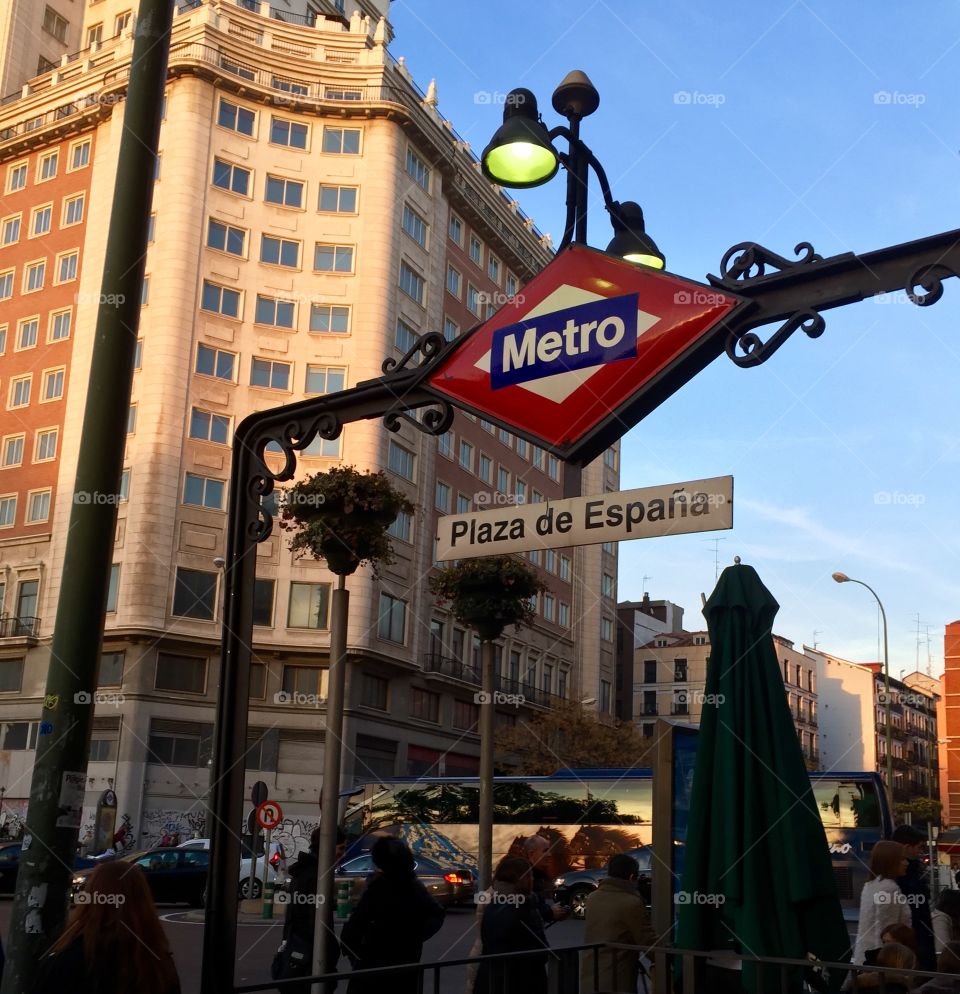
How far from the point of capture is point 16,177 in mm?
55781

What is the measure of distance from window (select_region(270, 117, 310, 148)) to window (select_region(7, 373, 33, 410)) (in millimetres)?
14783

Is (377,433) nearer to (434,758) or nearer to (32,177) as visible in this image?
(434,758)

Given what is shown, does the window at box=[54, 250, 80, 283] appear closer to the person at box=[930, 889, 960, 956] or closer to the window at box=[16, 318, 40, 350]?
the window at box=[16, 318, 40, 350]

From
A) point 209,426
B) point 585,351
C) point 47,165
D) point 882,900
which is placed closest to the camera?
point 585,351

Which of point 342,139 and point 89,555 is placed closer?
point 89,555

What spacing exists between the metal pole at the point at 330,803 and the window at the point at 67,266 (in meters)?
45.1

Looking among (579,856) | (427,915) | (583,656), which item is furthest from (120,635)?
(427,915)

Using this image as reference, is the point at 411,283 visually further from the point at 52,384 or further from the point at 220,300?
the point at 52,384

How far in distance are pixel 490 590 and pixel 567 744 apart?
4561cm

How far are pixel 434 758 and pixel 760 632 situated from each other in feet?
160

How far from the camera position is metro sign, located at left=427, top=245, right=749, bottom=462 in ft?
19.1

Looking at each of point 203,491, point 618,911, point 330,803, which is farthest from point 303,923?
point 203,491

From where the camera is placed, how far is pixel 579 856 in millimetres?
32625

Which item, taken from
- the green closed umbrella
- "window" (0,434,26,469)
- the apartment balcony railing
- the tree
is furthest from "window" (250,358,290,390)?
the green closed umbrella
